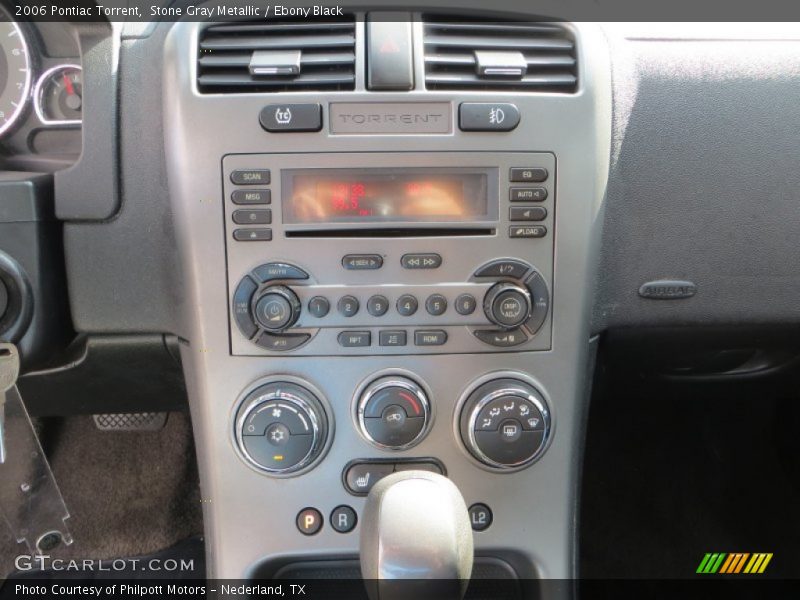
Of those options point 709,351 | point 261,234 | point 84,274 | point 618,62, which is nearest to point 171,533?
point 84,274

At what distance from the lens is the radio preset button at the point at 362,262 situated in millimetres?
1099

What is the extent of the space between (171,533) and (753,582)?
1.43 meters

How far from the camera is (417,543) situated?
91cm

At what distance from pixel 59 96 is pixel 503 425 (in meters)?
0.93

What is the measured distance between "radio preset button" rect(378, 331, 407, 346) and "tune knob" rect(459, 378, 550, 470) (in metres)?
0.13

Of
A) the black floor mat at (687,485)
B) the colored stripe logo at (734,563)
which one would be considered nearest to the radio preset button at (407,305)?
the black floor mat at (687,485)

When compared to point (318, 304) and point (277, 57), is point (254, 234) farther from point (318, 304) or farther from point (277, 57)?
point (277, 57)

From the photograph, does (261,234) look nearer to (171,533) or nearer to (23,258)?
(23,258)

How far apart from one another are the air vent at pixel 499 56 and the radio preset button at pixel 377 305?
31 cm

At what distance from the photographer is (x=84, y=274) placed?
1193mm

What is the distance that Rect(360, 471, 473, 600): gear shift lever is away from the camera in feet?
2.96

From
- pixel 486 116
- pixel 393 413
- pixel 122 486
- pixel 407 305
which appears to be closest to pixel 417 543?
pixel 393 413

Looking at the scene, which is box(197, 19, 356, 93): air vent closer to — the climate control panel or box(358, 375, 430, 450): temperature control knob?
the climate control panel

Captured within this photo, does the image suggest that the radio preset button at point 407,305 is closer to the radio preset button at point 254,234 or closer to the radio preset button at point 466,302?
the radio preset button at point 466,302
